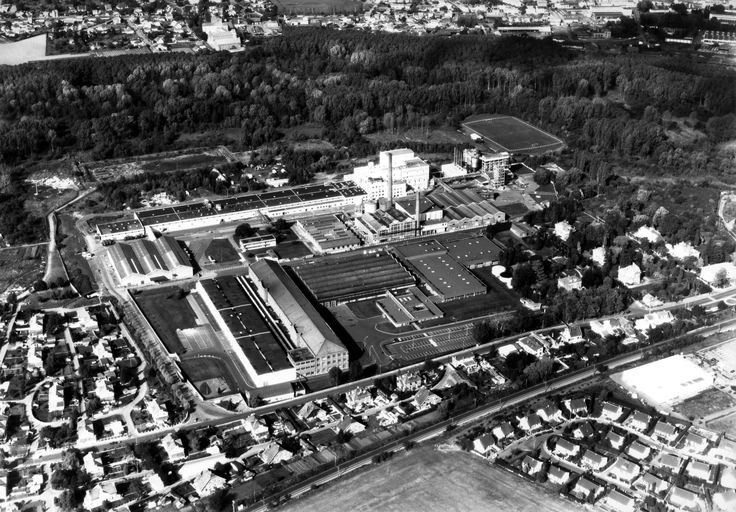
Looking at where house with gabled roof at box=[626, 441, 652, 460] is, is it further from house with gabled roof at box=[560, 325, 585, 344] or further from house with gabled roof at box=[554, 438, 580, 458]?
house with gabled roof at box=[560, 325, 585, 344]

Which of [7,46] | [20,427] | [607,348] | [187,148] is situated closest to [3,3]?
[7,46]

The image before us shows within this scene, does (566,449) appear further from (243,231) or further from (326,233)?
(243,231)

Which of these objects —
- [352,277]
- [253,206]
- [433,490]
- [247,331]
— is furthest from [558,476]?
[253,206]

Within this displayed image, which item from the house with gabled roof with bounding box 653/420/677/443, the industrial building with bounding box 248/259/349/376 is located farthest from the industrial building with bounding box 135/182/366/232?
the house with gabled roof with bounding box 653/420/677/443

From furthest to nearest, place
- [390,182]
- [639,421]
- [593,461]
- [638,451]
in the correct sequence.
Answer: [390,182], [639,421], [638,451], [593,461]

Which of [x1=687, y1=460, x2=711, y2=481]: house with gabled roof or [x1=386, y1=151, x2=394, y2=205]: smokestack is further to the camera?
[x1=386, y1=151, x2=394, y2=205]: smokestack

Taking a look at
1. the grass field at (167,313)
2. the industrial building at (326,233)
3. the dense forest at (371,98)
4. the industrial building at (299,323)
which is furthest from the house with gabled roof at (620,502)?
the dense forest at (371,98)
